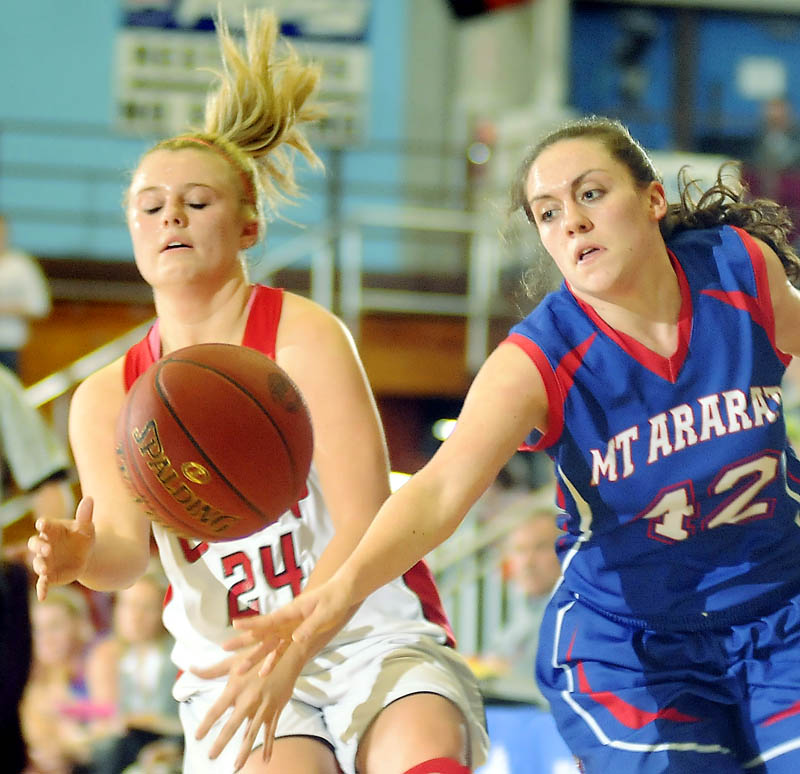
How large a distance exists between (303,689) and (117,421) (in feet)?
2.02

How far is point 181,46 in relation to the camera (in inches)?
397

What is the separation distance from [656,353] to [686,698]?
0.61m

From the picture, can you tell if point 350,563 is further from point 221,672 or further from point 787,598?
point 787,598

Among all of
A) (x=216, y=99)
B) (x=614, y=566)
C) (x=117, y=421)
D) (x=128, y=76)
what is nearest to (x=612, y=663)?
(x=614, y=566)

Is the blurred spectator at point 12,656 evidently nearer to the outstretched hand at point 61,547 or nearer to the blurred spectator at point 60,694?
the blurred spectator at point 60,694

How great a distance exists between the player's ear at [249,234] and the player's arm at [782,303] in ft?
3.32

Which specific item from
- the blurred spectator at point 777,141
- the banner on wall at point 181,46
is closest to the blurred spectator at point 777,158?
the blurred spectator at point 777,141

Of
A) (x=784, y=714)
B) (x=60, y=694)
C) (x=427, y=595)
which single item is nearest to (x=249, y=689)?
(x=427, y=595)

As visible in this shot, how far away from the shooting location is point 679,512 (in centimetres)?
211

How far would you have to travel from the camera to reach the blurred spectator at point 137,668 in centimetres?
434

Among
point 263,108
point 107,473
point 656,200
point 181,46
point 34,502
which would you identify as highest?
Result: point 181,46

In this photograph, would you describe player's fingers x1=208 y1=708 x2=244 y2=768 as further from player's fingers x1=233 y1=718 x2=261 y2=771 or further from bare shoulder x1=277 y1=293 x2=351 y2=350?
bare shoulder x1=277 y1=293 x2=351 y2=350

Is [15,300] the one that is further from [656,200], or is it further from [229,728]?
[229,728]

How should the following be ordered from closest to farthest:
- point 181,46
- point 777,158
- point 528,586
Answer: point 528,586
point 181,46
point 777,158
